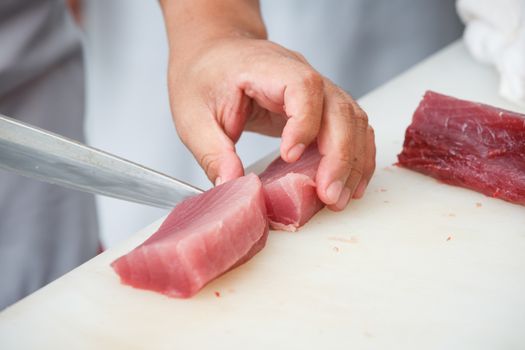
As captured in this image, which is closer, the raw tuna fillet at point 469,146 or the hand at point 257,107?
the hand at point 257,107

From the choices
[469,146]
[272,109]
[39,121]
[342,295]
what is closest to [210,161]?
[272,109]

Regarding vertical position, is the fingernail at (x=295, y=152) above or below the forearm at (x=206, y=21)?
below

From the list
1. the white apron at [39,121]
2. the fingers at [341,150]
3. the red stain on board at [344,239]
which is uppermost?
the fingers at [341,150]

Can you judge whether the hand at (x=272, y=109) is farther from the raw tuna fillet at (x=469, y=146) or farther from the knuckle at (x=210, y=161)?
the raw tuna fillet at (x=469, y=146)

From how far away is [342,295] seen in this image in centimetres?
115

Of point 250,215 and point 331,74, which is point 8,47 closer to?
point 250,215

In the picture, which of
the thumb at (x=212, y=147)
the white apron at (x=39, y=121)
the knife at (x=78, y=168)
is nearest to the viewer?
the knife at (x=78, y=168)

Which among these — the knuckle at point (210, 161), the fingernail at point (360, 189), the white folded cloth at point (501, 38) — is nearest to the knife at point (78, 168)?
the knuckle at point (210, 161)

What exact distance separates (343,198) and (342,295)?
25cm

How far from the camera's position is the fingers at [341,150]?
1.31 m

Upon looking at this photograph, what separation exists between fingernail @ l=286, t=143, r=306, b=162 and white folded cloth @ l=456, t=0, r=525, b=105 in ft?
2.56

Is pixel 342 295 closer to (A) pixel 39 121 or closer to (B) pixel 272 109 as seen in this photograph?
(B) pixel 272 109

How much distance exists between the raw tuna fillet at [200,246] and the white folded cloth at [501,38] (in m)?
0.90

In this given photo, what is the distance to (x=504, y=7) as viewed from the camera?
1941 millimetres
